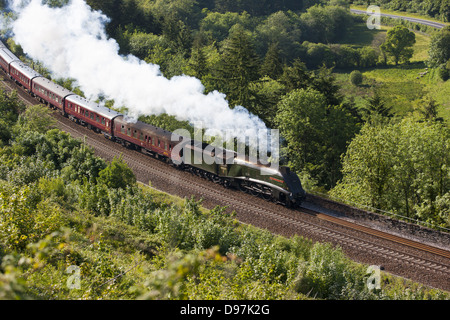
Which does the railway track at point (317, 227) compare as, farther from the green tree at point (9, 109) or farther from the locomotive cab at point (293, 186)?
the green tree at point (9, 109)

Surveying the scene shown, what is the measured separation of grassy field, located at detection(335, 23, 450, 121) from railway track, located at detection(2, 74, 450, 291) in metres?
44.1

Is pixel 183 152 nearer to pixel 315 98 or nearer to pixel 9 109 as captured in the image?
pixel 315 98

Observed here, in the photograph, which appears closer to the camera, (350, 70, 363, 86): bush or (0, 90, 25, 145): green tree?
(0, 90, 25, 145): green tree

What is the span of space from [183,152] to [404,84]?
7294cm

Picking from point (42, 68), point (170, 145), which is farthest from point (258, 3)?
point (170, 145)

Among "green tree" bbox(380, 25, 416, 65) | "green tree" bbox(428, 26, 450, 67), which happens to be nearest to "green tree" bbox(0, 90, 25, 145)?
"green tree" bbox(428, 26, 450, 67)

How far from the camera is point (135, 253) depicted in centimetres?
1759

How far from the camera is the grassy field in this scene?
247 feet

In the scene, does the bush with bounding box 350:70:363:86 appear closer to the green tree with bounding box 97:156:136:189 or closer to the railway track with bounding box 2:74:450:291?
the railway track with bounding box 2:74:450:291

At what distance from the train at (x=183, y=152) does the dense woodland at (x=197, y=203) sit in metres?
4.31

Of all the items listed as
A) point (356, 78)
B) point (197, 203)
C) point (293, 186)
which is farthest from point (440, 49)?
point (197, 203)

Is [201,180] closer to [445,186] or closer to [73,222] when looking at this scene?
[73,222]

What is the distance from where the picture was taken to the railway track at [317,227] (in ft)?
68.7

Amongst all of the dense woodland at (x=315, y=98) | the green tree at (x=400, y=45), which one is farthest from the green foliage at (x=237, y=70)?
the green tree at (x=400, y=45)
